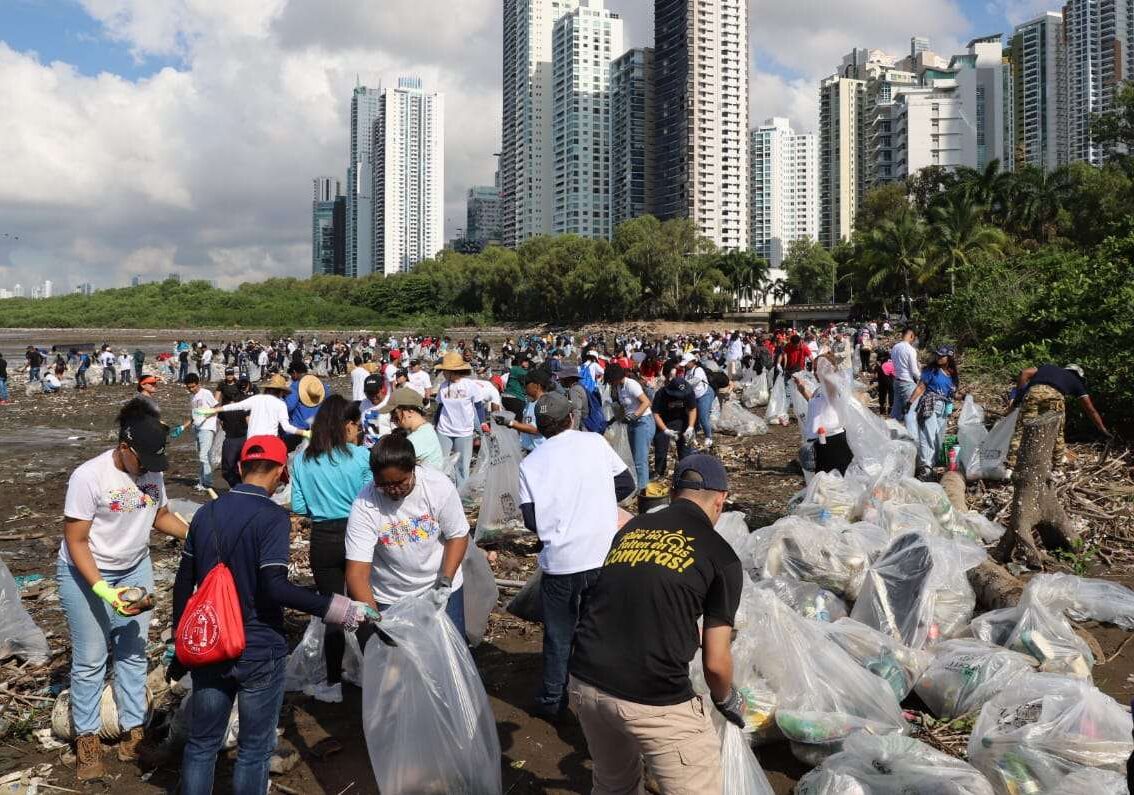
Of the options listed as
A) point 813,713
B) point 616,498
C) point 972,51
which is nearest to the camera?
point 813,713

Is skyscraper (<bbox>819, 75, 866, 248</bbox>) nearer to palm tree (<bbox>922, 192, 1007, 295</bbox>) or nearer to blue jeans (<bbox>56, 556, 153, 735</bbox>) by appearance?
palm tree (<bbox>922, 192, 1007, 295</bbox>)

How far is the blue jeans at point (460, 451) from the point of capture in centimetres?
788

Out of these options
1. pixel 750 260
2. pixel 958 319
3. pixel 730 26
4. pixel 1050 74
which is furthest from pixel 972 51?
pixel 958 319

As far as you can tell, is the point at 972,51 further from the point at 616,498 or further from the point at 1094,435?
the point at 616,498

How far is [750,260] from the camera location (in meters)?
70.1

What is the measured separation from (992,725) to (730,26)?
10686 cm

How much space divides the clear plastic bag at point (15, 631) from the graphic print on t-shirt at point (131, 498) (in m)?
1.57

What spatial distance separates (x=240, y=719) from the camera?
2658 mm

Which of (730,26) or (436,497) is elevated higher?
(730,26)

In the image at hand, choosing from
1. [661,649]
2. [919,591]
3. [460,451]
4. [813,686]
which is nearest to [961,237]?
[460,451]

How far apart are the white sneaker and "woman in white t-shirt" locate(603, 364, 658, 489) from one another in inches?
168

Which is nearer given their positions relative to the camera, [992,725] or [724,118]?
[992,725]

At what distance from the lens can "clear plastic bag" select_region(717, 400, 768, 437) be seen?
12367 mm

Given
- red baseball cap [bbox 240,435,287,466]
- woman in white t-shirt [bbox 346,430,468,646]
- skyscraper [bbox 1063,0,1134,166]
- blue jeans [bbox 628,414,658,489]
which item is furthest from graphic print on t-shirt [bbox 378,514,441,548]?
skyscraper [bbox 1063,0,1134,166]
